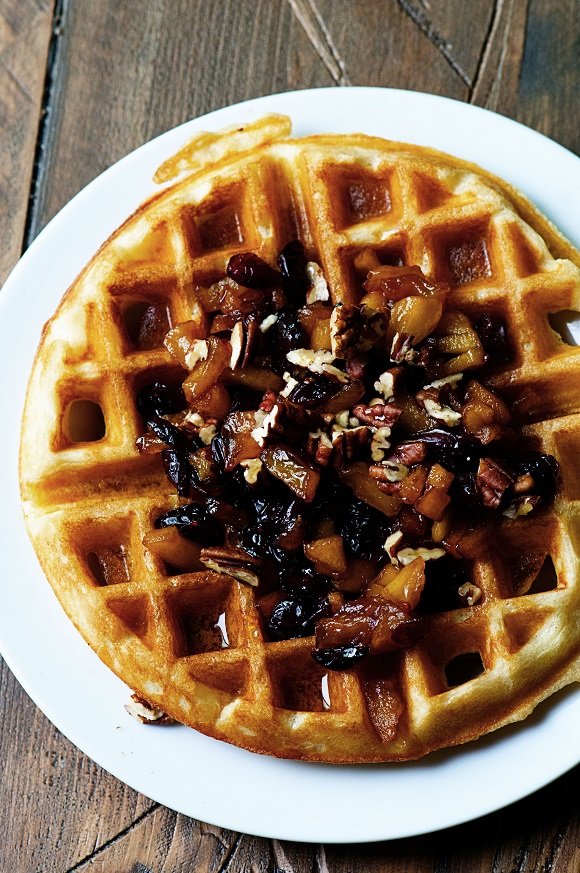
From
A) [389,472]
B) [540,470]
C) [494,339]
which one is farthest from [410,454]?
[494,339]

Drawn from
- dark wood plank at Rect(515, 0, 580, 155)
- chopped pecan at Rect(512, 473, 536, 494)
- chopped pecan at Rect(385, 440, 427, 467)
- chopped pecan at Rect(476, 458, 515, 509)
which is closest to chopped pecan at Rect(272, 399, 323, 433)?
chopped pecan at Rect(385, 440, 427, 467)

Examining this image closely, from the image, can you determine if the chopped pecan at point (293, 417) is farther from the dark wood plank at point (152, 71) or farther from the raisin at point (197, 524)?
the dark wood plank at point (152, 71)

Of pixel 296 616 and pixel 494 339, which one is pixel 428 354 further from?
pixel 296 616

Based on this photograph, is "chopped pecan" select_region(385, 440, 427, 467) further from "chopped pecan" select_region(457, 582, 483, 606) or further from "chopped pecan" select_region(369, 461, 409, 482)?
"chopped pecan" select_region(457, 582, 483, 606)

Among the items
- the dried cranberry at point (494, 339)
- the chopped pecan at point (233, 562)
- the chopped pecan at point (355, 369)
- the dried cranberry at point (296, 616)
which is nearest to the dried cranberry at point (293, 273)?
the chopped pecan at point (355, 369)

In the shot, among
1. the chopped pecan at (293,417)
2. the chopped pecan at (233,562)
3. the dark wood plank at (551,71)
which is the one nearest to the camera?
the chopped pecan at (293,417)

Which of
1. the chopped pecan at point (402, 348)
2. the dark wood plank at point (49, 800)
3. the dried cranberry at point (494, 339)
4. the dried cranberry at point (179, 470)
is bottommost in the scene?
the dark wood plank at point (49, 800)
